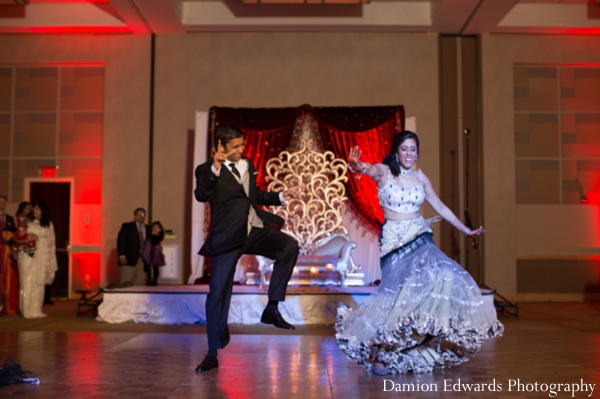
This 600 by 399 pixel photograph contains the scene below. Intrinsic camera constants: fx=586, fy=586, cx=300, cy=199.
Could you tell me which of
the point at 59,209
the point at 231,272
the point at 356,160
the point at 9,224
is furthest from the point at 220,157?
the point at 59,209

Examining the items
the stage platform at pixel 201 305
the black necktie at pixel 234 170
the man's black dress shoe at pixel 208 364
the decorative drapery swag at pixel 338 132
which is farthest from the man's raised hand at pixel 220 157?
the decorative drapery swag at pixel 338 132

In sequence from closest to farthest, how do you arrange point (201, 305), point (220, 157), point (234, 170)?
point (220, 157) < point (234, 170) < point (201, 305)

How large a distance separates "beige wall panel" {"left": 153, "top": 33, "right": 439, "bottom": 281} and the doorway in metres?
1.71

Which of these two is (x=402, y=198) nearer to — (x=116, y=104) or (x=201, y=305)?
(x=201, y=305)

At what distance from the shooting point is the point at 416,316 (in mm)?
3672

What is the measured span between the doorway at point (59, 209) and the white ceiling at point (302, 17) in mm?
2681

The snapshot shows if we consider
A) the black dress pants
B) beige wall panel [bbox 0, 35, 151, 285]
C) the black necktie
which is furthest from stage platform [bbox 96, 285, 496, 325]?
the black necktie

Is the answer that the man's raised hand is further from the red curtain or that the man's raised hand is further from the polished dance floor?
the red curtain

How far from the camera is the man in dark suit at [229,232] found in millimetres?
4031

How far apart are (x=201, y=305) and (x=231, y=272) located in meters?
3.25

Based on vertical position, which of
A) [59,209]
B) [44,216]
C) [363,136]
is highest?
[363,136]

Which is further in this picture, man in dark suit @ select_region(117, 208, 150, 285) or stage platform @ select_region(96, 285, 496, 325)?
man in dark suit @ select_region(117, 208, 150, 285)

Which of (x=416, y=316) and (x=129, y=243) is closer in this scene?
(x=416, y=316)

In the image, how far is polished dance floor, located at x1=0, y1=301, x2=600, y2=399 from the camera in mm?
3363
